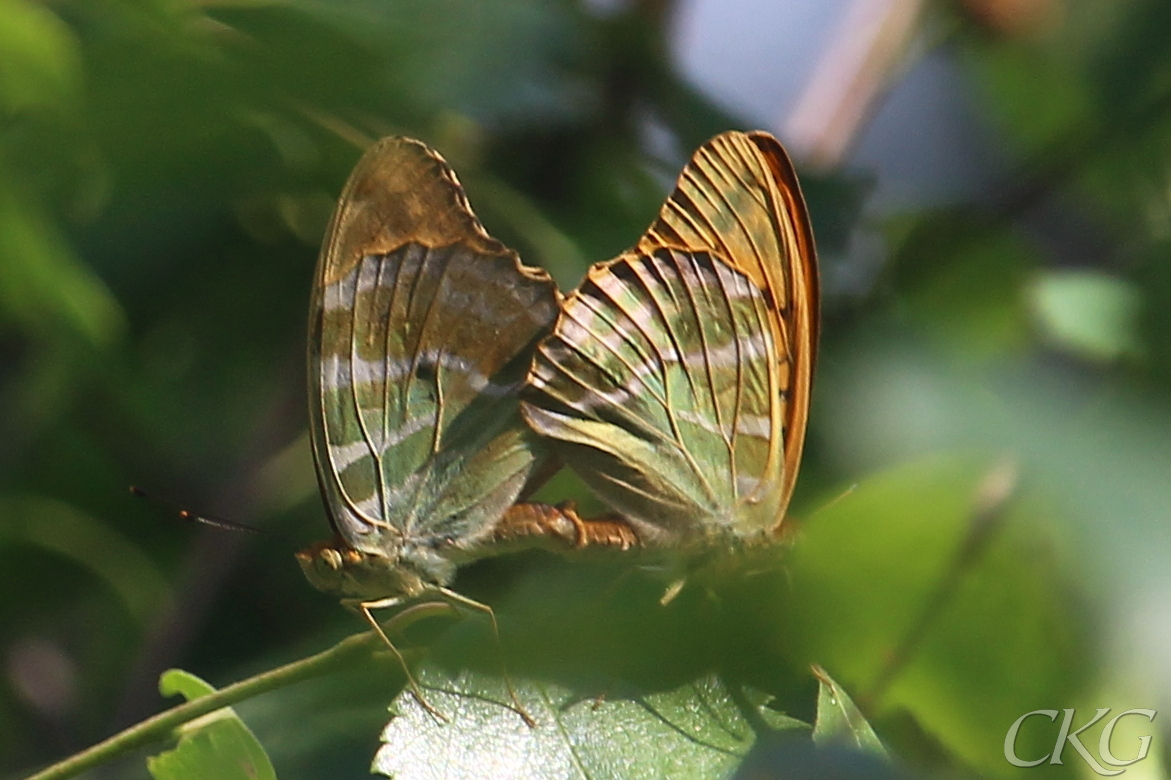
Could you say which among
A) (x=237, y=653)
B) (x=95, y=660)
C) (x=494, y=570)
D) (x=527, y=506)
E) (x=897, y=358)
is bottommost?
(x=95, y=660)

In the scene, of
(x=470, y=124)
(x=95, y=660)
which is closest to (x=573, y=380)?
(x=470, y=124)

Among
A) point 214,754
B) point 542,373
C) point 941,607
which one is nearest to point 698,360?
point 542,373

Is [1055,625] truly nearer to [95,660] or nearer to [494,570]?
[494,570]

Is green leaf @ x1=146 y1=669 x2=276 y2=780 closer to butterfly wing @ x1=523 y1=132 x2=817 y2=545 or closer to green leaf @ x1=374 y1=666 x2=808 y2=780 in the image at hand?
green leaf @ x1=374 y1=666 x2=808 y2=780

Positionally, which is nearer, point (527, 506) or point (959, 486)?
point (959, 486)

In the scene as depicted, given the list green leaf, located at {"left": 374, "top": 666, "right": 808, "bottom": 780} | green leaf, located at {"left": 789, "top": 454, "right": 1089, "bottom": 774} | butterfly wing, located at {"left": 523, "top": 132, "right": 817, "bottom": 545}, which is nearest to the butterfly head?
butterfly wing, located at {"left": 523, "top": 132, "right": 817, "bottom": 545}

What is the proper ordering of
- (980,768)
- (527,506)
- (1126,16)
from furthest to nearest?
(1126,16), (527,506), (980,768)
